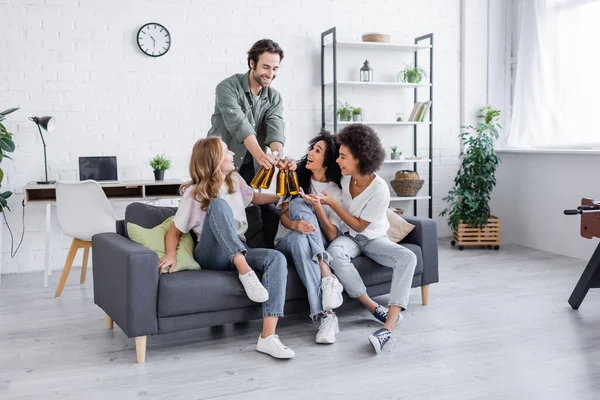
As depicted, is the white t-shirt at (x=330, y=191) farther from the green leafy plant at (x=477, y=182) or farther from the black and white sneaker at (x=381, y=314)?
the green leafy plant at (x=477, y=182)

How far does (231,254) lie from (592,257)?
2.03 m

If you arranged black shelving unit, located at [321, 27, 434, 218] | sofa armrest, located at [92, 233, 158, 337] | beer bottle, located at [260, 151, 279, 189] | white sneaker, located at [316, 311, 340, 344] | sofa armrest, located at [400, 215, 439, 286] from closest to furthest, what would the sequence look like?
sofa armrest, located at [92, 233, 158, 337] → white sneaker, located at [316, 311, 340, 344] → beer bottle, located at [260, 151, 279, 189] → sofa armrest, located at [400, 215, 439, 286] → black shelving unit, located at [321, 27, 434, 218]

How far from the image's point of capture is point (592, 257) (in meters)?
3.48

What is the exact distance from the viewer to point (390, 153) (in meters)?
5.79

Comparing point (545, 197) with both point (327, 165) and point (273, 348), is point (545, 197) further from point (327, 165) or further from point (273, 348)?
point (273, 348)

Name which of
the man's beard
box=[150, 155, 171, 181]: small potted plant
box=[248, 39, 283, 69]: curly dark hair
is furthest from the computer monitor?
box=[248, 39, 283, 69]: curly dark hair

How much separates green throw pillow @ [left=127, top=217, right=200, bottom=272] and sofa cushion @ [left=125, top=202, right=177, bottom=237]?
188 mm

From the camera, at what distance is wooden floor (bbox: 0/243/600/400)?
2.45 metres

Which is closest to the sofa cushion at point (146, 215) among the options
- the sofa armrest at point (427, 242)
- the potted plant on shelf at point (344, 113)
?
the sofa armrest at point (427, 242)

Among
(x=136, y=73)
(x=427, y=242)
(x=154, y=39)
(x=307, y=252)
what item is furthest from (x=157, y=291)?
(x=154, y=39)

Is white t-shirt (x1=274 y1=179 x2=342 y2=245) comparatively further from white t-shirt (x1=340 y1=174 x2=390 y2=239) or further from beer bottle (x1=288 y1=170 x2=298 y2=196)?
beer bottle (x1=288 y1=170 x2=298 y2=196)

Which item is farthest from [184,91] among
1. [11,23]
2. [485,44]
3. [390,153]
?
[485,44]

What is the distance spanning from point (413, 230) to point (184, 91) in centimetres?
249

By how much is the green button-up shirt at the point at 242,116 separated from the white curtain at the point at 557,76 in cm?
281
